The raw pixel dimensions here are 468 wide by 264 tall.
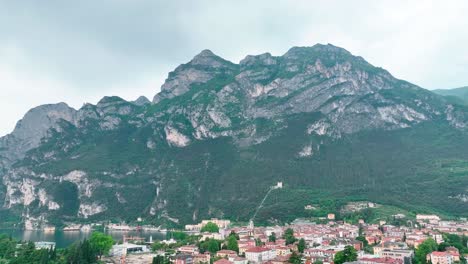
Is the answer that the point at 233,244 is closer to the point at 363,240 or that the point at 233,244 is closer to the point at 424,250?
the point at 363,240

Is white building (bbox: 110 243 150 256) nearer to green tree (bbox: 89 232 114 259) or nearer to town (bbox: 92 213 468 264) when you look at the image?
town (bbox: 92 213 468 264)

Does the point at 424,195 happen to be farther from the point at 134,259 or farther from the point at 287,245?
the point at 134,259

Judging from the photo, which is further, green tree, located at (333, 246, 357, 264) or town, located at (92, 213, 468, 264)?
town, located at (92, 213, 468, 264)

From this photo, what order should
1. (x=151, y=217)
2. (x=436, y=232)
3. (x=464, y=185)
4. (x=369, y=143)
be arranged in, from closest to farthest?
(x=436, y=232)
(x=464, y=185)
(x=151, y=217)
(x=369, y=143)

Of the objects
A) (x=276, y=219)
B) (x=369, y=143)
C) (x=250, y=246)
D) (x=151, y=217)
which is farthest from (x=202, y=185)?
(x=250, y=246)

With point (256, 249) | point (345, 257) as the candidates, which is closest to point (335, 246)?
point (345, 257)

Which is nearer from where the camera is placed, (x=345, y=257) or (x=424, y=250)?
(x=345, y=257)

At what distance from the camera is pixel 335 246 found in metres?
77.7

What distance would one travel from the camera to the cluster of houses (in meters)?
68.2

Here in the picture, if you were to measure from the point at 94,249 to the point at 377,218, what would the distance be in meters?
73.8

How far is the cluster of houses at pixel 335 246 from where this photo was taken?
68188mm

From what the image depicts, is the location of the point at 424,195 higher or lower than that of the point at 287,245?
higher

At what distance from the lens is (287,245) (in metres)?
83.1

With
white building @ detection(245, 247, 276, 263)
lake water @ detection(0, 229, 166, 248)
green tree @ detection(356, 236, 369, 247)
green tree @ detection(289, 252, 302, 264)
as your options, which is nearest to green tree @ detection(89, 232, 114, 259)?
white building @ detection(245, 247, 276, 263)
